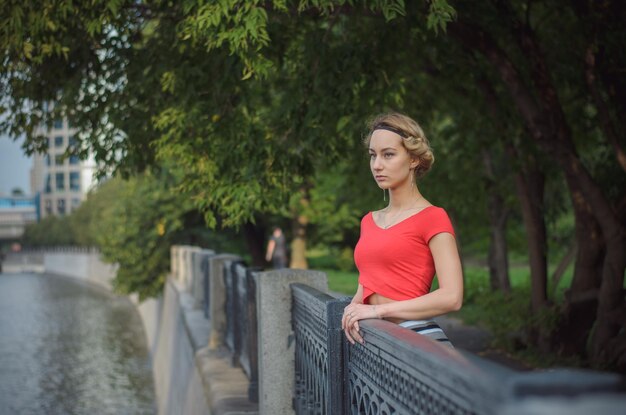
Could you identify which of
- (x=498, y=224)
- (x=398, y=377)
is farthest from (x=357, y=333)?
(x=498, y=224)

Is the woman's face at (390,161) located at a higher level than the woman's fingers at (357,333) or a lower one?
higher

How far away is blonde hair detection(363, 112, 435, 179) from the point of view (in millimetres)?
3957

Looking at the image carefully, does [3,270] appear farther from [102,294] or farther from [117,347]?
[117,347]

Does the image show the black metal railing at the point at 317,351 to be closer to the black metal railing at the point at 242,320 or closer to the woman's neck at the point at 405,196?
the woman's neck at the point at 405,196

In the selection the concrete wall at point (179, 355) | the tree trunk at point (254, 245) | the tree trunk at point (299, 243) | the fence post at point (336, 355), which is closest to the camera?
the fence post at point (336, 355)

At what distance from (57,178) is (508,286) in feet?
520

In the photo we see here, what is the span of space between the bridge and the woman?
0.67ft

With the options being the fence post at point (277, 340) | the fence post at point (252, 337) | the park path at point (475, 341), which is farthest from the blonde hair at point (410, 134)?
the park path at point (475, 341)

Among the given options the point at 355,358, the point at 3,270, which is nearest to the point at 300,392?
the point at 355,358

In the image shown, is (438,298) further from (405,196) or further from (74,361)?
(74,361)

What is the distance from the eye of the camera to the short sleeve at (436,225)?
3.71 metres

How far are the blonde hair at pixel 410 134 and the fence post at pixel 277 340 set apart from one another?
2461mm

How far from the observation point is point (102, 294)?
51.3 m

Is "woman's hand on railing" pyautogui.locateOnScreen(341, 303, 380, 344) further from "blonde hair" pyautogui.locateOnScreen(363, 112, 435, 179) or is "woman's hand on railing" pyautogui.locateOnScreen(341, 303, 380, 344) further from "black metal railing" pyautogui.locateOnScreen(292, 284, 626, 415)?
"blonde hair" pyautogui.locateOnScreen(363, 112, 435, 179)
